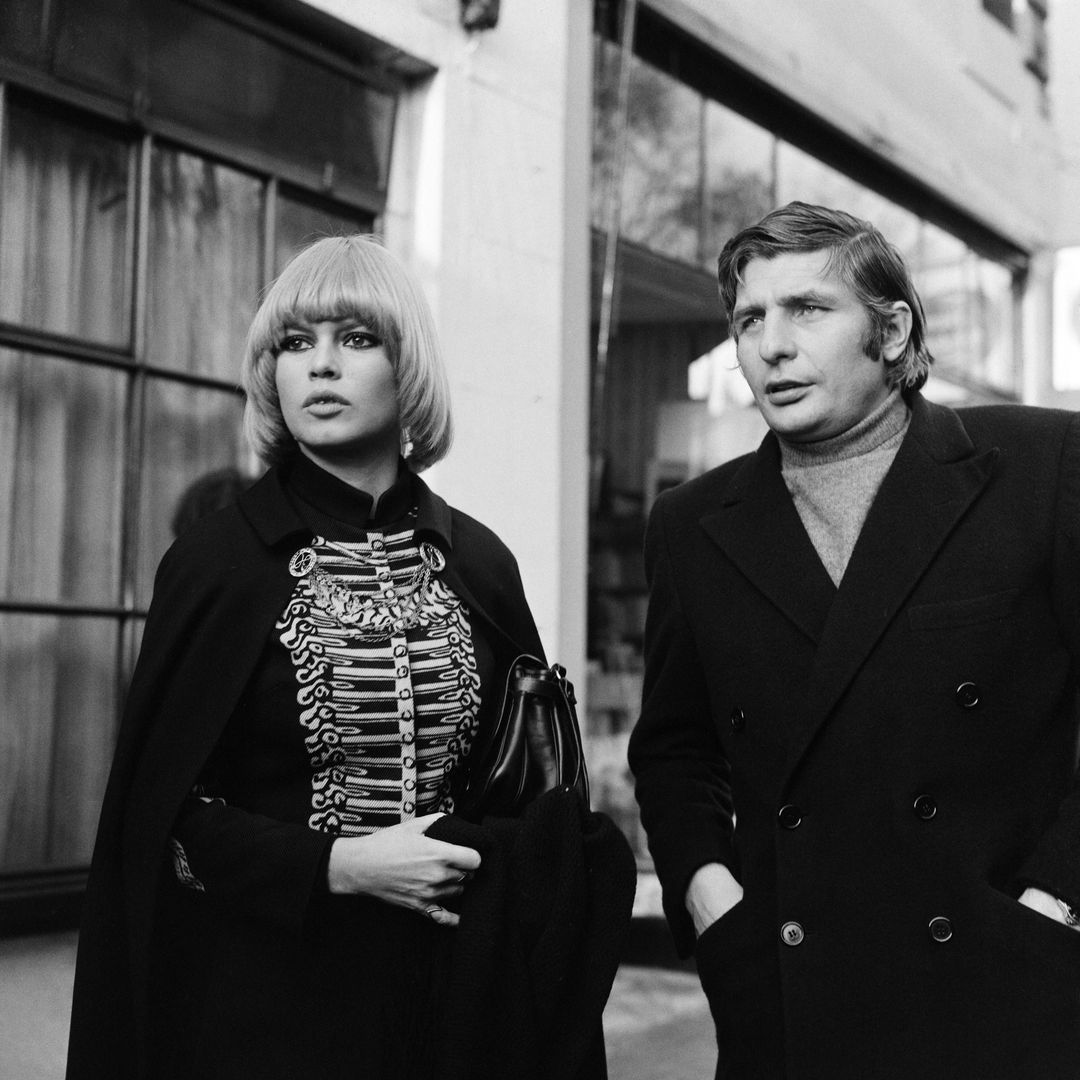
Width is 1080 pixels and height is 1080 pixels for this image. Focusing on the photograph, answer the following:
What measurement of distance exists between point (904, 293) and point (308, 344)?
1.05 metres

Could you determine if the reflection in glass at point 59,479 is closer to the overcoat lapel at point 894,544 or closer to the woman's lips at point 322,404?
the woman's lips at point 322,404

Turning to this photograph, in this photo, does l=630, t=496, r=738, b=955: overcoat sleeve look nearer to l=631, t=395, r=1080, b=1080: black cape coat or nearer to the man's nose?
l=631, t=395, r=1080, b=1080: black cape coat

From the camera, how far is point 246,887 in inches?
88.7

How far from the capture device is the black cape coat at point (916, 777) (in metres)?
2.33

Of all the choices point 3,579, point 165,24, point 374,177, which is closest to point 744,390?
point 374,177

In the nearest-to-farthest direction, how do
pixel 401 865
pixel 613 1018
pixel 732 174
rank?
pixel 401 865, pixel 613 1018, pixel 732 174

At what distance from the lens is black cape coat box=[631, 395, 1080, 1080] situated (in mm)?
2332

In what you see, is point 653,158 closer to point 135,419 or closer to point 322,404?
point 135,419

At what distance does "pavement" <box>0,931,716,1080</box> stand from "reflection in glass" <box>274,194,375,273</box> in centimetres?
236

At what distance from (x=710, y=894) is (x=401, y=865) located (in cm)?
63

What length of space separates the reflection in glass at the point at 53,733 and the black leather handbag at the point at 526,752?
2.12 m

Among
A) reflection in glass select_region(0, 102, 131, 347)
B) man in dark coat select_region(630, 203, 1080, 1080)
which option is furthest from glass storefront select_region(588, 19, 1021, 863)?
man in dark coat select_region(630, 203, 1080, 1080)

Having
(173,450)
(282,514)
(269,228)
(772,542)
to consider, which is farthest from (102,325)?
(772,542)

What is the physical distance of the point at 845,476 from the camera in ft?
8.55
